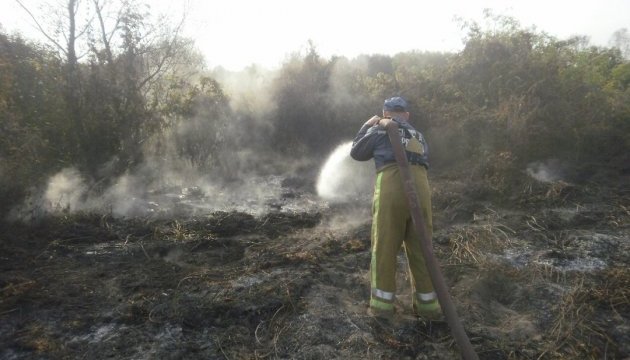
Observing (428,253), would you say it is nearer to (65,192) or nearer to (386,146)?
(386,146)

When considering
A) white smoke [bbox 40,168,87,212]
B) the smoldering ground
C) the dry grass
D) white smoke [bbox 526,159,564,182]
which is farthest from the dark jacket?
white smoke [bbox 526,159,564,182]

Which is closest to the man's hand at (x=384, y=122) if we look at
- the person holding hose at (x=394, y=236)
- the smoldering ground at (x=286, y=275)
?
the person holding hose at (x=394, y=236)

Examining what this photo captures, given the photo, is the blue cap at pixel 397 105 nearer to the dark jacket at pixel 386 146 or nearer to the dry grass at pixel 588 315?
the dark jacket at pixel 386 146

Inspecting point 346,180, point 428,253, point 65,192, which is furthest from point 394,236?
point 65,192

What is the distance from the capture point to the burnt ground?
317 centimetres

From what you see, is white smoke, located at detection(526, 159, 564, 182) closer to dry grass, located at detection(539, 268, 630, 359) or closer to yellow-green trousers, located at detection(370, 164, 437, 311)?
dry grass, located at detection(539, 268, 630, 359)

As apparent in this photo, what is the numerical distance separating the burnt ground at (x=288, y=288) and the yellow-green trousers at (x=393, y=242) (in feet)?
0.83

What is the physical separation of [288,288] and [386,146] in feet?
5.33

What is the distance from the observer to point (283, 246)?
510cm

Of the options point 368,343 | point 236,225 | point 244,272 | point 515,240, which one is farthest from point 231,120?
point 368,343

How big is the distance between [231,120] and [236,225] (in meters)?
4.92

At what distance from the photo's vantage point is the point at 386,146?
374 cm

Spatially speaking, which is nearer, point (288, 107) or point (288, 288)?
point (288, 288)

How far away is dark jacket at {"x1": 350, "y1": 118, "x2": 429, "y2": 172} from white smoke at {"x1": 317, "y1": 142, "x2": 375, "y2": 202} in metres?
3.53
